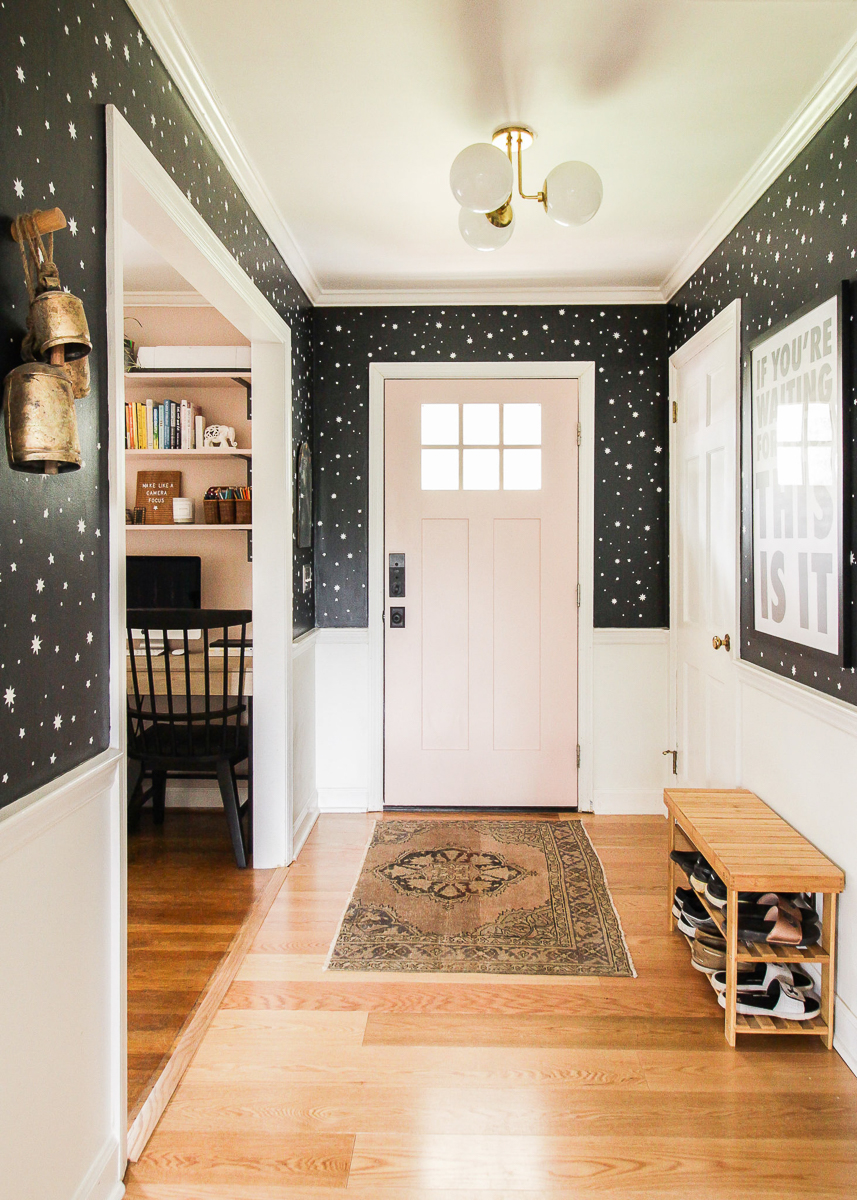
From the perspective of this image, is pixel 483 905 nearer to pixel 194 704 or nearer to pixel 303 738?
pixel 303 738

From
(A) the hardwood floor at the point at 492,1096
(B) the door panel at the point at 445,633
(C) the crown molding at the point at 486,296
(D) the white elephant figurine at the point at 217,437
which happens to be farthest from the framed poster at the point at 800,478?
(D) the white elephant figurine at the point at 217,437

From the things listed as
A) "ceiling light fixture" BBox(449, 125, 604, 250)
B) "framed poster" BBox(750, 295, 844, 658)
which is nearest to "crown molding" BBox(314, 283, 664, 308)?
"framed poster" BBox(750, 295, 844, 658)

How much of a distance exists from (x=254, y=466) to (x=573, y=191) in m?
1.61

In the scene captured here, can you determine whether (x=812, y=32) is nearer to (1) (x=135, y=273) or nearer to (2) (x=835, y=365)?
(2) (x=835, y=365)

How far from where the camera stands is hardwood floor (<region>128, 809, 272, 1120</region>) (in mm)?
2039

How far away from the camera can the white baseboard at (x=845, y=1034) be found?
191 centimetres

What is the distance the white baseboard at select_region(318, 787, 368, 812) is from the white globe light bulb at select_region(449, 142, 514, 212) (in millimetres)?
2662

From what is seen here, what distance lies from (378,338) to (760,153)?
1.84 metres

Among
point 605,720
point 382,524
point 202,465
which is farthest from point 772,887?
point 202,465

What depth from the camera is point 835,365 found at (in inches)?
79.0

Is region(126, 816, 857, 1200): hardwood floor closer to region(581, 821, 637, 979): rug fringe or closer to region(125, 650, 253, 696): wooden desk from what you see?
region(581, 821, 637, 979): rug fringe

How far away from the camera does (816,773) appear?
2.15m

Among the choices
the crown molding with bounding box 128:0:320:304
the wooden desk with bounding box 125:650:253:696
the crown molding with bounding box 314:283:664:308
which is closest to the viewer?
the crown molding with bounding box 128:0:320:304

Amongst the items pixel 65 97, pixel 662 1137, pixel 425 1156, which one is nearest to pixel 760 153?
pixel 65 97
